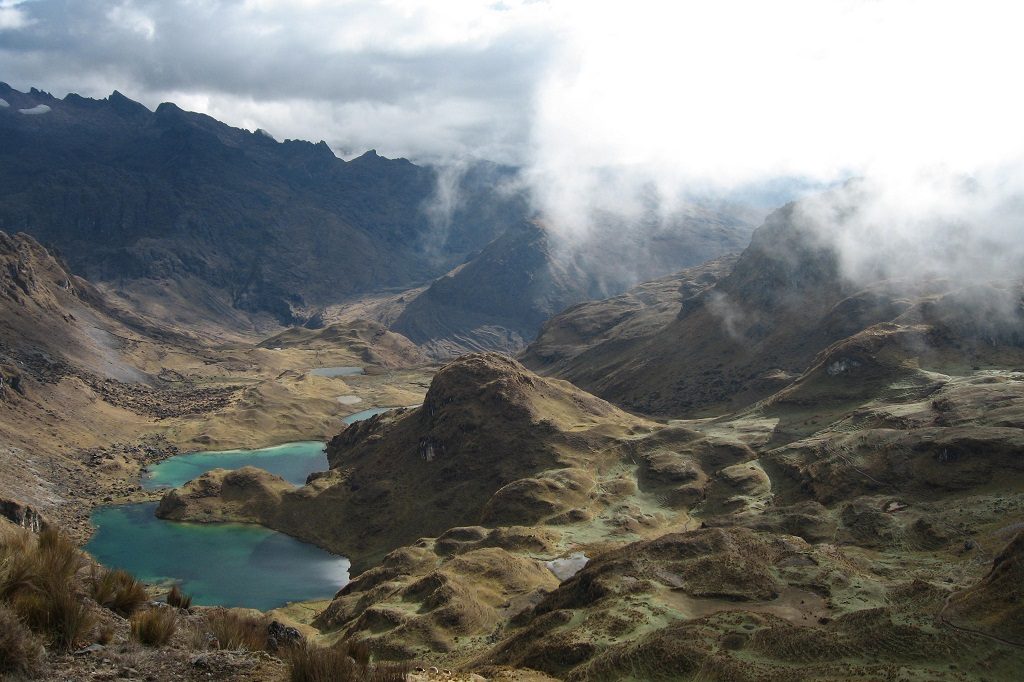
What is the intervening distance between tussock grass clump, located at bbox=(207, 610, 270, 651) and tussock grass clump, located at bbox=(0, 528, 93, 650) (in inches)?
162

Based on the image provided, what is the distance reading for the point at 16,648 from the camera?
58.7 feet

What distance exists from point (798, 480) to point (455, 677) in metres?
108

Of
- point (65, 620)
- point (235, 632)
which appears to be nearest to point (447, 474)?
point (235, 632)

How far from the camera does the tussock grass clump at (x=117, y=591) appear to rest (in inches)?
903

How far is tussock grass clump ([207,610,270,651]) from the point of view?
23.4m

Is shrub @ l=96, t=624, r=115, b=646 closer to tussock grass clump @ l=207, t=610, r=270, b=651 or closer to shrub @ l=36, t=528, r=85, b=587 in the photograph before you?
shrub @ l=36, t=528, r=85, b=587

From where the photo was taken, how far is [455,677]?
30062 millimetres

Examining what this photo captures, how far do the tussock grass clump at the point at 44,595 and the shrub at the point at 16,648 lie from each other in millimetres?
657

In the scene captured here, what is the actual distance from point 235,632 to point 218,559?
128173 millimetres

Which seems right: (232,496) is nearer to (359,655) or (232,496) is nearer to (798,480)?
(798,480)

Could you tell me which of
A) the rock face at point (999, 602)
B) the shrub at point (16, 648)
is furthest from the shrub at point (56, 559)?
the rock face at point (999, 602)

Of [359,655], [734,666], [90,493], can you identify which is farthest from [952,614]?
[90,493]

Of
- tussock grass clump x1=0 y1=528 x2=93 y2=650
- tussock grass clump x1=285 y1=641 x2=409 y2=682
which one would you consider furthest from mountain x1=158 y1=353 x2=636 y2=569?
tussock grass clump x1=0 y1=528 x2=93 y2=650

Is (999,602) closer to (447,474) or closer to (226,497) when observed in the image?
(447,474)
